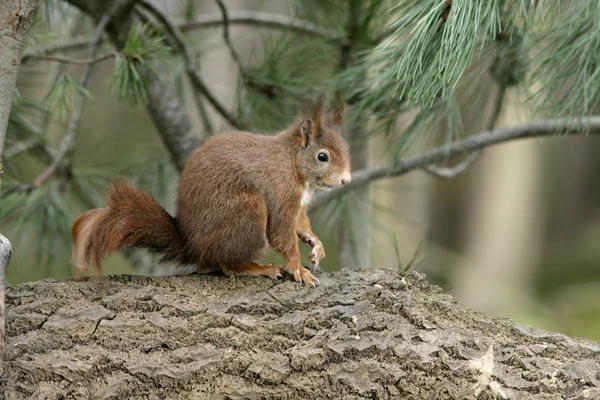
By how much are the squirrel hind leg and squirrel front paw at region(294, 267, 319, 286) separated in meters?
0.04

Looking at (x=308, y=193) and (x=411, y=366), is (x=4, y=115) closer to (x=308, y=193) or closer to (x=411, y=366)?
(x=308, y=193)

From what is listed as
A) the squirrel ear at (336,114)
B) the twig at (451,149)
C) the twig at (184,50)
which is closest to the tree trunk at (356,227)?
the twig at (451,149)

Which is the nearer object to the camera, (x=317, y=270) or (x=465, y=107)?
(x=317, y=270)

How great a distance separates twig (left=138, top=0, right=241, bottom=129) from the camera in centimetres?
155

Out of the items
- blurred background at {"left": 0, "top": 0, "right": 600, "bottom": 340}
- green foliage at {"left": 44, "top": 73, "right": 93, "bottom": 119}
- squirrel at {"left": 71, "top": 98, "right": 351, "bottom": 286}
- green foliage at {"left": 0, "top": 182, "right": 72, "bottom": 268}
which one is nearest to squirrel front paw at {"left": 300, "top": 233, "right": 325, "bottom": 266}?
squirrel at {"left": 71, "top": 98, "right": 351, "bottom": 286}

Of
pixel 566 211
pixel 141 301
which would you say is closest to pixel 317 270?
pixel 141 301

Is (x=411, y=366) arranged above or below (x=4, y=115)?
above

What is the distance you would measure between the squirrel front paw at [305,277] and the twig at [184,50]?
66cm

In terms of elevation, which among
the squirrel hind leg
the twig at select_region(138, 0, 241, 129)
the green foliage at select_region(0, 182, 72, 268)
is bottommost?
the green foliage at select_region(0, 182, 72, 268)

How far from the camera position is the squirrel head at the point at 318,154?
116 cm

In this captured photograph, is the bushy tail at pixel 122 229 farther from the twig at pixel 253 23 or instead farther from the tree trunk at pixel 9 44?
the twig at pixel 253 23

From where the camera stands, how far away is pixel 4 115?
97 cm

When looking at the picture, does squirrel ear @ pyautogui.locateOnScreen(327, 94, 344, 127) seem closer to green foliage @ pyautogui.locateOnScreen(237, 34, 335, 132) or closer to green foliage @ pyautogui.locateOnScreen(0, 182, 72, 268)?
green foliage @ pyautogui.locateOnScreen(237, 34, 335, 132)

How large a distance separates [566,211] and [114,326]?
506 centimetres
